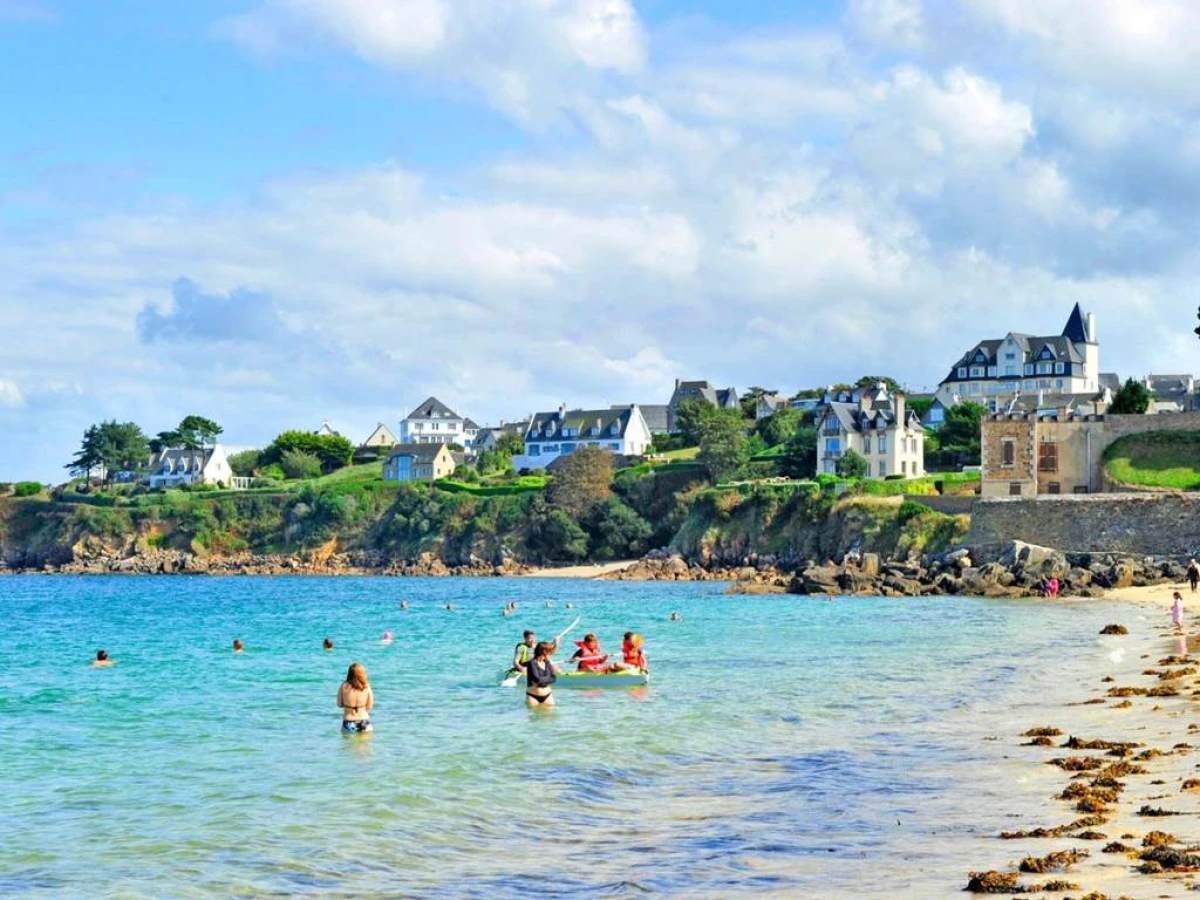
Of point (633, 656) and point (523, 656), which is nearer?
point (633, 656)

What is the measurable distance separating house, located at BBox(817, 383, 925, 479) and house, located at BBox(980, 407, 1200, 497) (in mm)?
19075

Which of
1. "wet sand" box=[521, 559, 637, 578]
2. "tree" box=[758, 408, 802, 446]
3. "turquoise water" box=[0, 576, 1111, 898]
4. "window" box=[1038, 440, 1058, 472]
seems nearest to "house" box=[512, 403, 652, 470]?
"tree" box=[758, 408, 802, 446]

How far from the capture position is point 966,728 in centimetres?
2214

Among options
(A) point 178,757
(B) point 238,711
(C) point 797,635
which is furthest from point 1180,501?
(A) point 178,757

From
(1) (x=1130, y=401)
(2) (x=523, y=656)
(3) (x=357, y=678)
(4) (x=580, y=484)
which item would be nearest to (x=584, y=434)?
(4) (x=580, y=484)

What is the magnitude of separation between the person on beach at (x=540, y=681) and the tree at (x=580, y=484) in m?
76.5

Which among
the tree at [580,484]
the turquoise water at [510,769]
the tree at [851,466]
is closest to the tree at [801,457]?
the tree at [851,466]

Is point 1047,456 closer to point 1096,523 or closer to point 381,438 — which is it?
point 1096,523

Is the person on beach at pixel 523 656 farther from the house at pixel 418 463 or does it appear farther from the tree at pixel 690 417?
the house at pixel 418 463

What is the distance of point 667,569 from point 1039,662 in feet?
194

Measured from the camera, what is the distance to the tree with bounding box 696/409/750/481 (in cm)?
10400

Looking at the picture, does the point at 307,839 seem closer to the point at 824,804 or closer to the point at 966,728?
the point at 824,804

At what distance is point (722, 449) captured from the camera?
104000 millimetres

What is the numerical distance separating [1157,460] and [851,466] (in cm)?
2563
